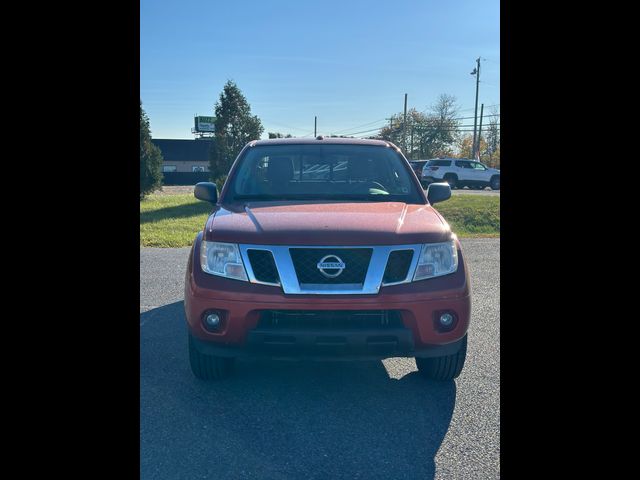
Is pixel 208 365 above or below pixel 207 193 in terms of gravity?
below

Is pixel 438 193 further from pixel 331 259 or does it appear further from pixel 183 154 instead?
pixel 183 154

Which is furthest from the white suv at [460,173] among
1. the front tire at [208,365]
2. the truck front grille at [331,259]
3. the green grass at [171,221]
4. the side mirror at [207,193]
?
the truck front grille at [331,259]

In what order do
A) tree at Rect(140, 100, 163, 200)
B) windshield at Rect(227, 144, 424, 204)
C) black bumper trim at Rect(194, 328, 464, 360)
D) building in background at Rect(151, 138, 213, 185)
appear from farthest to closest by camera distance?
1. building in background at Rect(151, 138, 213, 185)
2. tree at Rect(140, 100, 163, 200)
3. windshield at Rect(227, 144, 424, 204)
4. black bumper trim at Rect(194, 328, 464, 360)

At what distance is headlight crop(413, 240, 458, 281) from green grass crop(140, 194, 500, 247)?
8.05 m

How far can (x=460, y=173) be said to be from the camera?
30812 millimetres

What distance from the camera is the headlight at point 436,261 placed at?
120 inches

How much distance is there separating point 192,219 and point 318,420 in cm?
1170

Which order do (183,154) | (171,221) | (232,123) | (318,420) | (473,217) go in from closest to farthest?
(318,420) → (171,221) → (473,217) → (232,123) → (183,154)

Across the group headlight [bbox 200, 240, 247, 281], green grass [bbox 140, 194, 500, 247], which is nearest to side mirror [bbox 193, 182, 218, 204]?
headlight [bbox 200, 240, 247, 281]

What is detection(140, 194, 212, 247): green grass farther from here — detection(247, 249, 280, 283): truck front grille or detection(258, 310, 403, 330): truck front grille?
detection(258, 310, 403, 330): truck front grille

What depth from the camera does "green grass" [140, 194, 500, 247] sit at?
36.4 ft

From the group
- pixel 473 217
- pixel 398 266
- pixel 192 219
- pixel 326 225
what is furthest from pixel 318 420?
pixel 473 217

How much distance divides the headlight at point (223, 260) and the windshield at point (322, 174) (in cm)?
93
